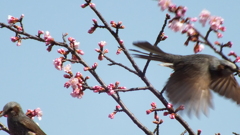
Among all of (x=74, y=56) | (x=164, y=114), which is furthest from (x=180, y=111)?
(x=74, y=56)

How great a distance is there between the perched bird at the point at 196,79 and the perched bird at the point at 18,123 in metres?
2.78

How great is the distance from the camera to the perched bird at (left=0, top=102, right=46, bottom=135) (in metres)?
6.46

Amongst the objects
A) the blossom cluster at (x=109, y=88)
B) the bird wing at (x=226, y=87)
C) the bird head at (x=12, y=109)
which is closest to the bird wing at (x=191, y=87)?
the bird wing at (x=226, y=87)

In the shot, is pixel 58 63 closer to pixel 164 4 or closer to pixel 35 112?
pixel 35 112

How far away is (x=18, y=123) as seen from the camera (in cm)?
652

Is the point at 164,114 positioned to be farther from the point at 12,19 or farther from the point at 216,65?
the point at 12,19

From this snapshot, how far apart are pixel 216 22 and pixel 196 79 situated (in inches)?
60.8

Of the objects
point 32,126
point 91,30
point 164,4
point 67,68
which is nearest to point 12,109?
point 32,126

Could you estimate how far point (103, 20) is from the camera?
4.17 m

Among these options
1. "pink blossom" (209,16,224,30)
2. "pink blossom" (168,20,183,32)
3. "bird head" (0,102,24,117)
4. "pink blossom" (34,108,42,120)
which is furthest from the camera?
"bird head" (0,102,24,117)

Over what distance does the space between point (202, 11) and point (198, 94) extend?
129cm

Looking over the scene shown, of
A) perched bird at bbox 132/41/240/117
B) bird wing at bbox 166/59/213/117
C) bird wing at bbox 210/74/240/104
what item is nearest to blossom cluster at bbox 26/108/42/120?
perched bird at bbox 132/41/240/117

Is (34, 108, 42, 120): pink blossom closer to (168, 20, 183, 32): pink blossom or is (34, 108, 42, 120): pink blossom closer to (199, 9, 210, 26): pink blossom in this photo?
(168, 20, 183, 32): pink blossom

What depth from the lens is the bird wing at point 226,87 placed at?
16.7 feet
